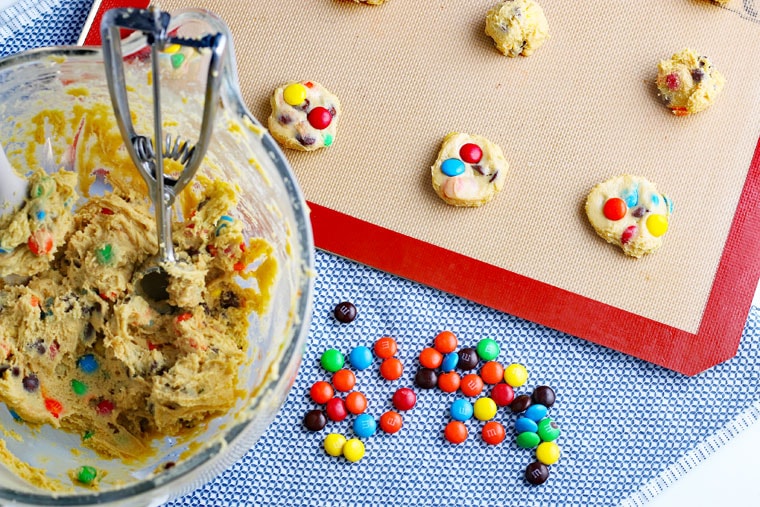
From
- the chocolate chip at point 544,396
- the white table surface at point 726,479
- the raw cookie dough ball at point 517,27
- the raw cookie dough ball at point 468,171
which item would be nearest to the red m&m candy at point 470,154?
the raw cookie dough ball at point 468,171

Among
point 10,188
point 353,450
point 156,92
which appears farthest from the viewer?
point 353,450

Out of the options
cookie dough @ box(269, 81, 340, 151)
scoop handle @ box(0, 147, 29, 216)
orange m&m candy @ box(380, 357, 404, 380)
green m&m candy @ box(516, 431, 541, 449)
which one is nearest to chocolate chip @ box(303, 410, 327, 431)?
orange m&m candy @ box(380, 357, 404, 380)

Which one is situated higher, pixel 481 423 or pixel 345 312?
pixel 345 312

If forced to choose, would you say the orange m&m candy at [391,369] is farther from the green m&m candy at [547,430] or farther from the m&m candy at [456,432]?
the green m&m candy at [547,430]

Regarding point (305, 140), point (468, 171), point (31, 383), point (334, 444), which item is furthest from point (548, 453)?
point (31, 383)

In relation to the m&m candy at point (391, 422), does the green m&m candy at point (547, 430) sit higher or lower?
higher

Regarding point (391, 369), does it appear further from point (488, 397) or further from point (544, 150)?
point (544, 150)

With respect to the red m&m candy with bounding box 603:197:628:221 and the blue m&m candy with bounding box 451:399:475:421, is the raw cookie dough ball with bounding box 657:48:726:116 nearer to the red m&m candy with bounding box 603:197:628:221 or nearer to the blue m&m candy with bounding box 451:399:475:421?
the red m&m candy with bounding box 603:197:628:221
